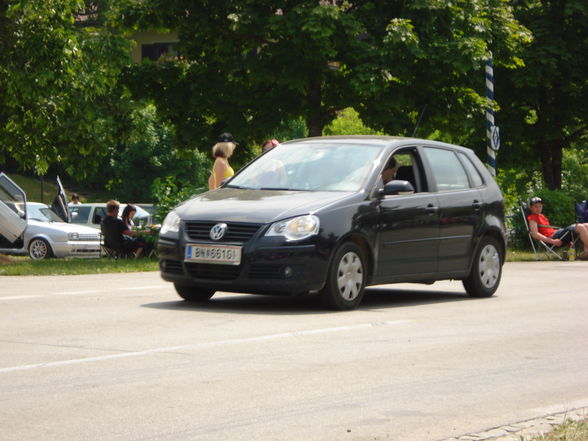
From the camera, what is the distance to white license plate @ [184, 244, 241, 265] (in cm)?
1110

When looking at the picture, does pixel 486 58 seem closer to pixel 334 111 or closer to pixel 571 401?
pixel 334 111

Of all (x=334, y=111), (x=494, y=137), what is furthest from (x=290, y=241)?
(x=334, y=111)

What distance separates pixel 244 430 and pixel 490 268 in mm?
8221

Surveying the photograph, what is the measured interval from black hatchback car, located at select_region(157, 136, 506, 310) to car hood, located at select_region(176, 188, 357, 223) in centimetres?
1

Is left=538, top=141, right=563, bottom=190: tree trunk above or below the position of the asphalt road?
above

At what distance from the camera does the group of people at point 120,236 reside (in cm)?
2169

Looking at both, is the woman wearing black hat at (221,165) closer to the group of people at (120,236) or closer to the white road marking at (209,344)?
the group of people at (120,236)

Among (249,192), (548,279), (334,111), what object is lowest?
(548,279)

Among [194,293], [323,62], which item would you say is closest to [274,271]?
[194,293]

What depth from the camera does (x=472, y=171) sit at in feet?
45.3

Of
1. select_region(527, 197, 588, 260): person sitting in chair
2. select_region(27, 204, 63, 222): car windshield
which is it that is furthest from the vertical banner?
select_region(27, 204, 63, 222): car windshield

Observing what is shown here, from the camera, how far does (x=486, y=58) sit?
28172mm

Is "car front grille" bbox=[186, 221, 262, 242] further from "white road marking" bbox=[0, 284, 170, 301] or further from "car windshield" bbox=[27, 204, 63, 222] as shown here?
"car windshield" bbox=[27, 204, 63, 222]

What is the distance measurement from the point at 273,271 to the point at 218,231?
625 millimetres
